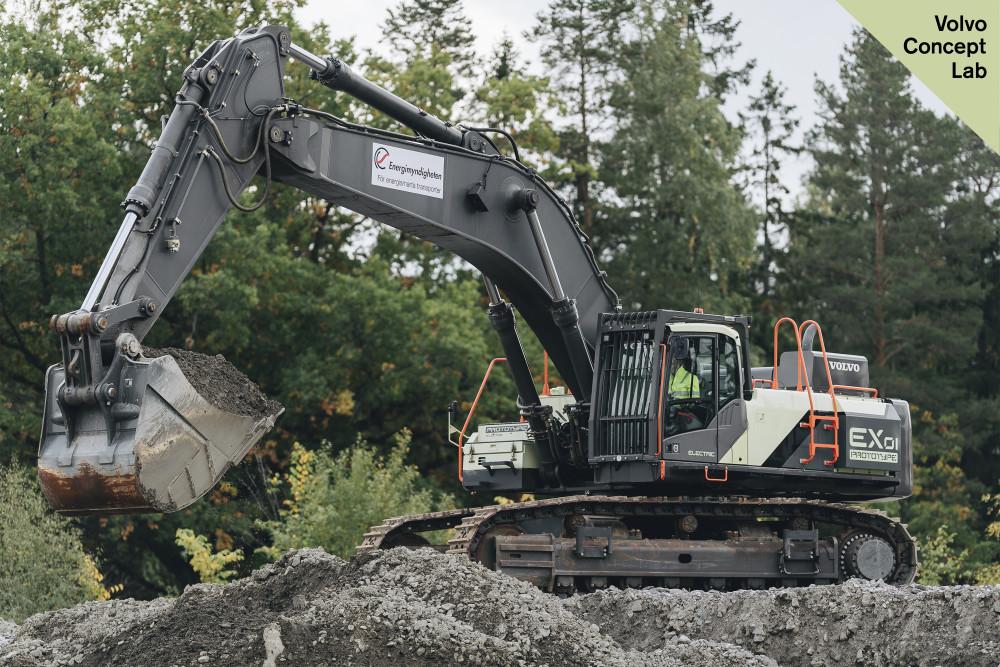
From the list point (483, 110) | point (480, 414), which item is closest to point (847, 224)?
point (483, 110)

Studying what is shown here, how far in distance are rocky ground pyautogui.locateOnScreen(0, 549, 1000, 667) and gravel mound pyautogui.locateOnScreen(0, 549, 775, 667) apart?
0.01 meters

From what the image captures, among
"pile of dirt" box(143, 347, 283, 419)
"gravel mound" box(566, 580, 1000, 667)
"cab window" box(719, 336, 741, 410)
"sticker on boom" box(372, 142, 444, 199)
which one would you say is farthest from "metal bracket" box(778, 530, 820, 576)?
"pile of dirt" box(143, 347, 283, 419)

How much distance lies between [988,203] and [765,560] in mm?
28994

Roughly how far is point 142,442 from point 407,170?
4.10 metres

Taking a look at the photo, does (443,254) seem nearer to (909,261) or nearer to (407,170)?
(909,261)

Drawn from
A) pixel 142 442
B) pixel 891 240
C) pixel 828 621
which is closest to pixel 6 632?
pixel 142 442

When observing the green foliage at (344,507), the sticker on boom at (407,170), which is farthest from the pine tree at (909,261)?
the sticker on boom at (407,170)

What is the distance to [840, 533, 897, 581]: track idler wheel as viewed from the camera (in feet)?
49.1

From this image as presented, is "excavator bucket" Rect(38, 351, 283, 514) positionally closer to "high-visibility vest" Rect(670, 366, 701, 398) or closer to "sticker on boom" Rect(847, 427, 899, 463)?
"high-visibility vest" Rect(670, 366, 701, 398)

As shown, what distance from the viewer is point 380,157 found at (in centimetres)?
1278

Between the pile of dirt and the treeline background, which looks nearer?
the pile of dirt

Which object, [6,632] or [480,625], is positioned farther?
[6,632]

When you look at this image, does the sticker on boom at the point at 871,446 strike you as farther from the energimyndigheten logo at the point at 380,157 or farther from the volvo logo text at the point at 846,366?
the energimyndigheten logo at the point at 380,157

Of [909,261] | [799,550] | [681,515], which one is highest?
[909,261]
